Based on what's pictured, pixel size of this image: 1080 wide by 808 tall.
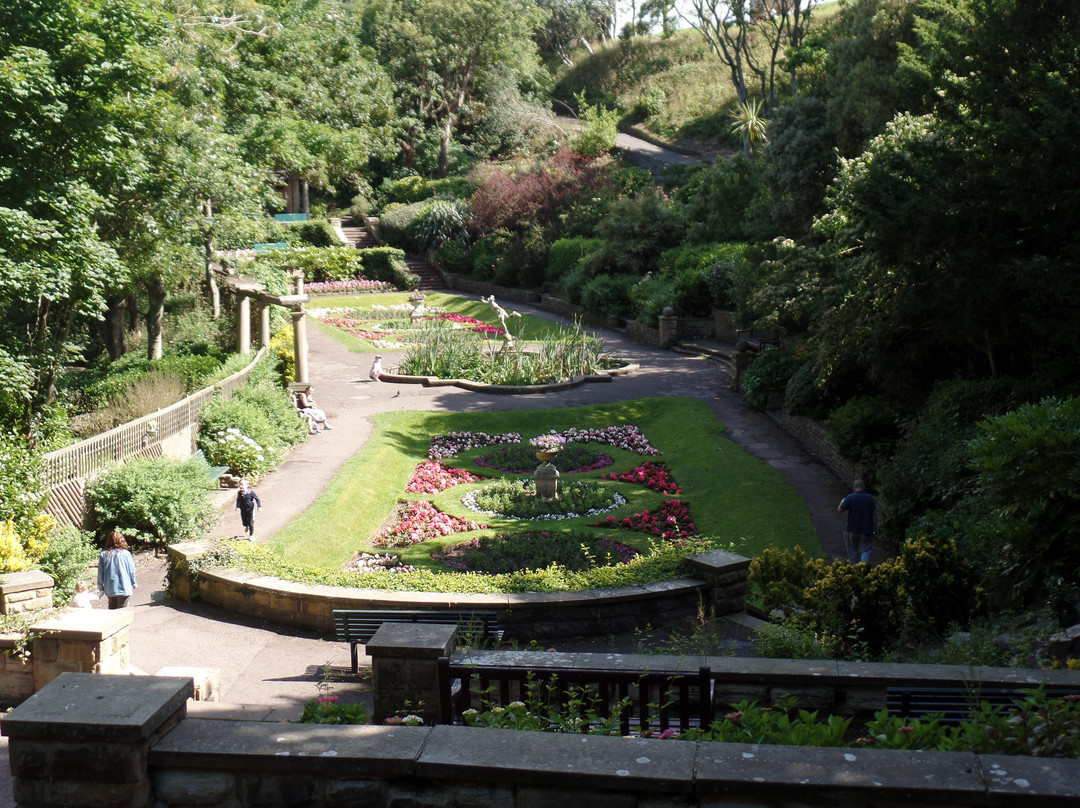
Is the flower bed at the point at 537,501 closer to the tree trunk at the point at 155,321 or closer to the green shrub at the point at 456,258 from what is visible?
the tree trunk at the point at 155,321

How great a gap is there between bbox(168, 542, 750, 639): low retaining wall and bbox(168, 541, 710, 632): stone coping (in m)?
0.01

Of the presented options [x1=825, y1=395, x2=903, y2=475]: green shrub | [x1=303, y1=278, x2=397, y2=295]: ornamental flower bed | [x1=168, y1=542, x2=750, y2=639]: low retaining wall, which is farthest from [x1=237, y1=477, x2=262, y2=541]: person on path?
[x1=303, y1=278, x2=397, y2=295]: ornamental flower bed

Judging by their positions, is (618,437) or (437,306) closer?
(618,437)

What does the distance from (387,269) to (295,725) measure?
44.7 metres

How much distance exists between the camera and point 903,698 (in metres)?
5.19

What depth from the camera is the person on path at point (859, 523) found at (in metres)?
12.3

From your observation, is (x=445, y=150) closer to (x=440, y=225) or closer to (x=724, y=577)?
(x=440, y=225)

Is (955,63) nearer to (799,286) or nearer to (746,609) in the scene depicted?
(799,286)

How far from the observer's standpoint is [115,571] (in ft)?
36.0

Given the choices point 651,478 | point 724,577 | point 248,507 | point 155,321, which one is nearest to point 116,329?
point 155,321

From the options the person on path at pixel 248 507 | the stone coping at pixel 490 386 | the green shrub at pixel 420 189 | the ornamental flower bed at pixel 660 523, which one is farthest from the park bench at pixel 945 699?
the green shrub at pixel 420 189

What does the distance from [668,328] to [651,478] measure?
44.8ft

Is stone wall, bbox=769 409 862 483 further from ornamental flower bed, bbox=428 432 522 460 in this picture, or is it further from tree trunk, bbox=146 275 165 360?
tree trunk, bbox=146 275 165 360

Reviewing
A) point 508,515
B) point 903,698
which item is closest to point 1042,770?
point 903,698
